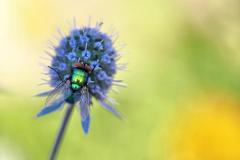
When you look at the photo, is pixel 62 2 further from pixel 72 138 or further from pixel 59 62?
pixel 59 62

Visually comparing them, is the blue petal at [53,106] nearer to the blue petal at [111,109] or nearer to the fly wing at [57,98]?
the fly wing at [57,98]

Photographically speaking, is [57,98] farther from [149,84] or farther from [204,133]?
[149,84]

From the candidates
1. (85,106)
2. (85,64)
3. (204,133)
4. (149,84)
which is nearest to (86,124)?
(85,106)

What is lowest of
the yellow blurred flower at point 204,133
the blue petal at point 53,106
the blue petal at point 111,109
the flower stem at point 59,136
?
the flower stem at point 59,136

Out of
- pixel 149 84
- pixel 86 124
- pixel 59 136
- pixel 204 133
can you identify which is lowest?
pixel 59 136

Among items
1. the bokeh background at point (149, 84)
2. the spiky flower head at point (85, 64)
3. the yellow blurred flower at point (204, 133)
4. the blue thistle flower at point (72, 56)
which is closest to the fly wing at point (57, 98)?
the spiky flower head at point (85, 64)

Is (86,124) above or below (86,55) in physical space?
below

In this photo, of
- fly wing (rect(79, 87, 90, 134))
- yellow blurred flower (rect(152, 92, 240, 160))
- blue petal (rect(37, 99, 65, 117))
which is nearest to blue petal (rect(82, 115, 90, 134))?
fly wing (rect(79, 87, 90, 134))

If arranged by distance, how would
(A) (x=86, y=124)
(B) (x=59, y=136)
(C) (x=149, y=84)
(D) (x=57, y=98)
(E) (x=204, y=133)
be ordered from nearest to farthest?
(B) (x=59, y=136) < (A) (x=86, y=124) < (D) (x=57, y=98) < (E) (x=204, y=133) < (C) (x=149, y=84)

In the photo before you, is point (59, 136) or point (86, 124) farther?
point (86, 124)
